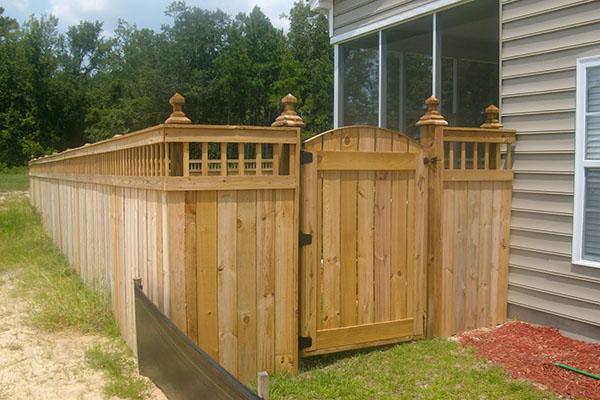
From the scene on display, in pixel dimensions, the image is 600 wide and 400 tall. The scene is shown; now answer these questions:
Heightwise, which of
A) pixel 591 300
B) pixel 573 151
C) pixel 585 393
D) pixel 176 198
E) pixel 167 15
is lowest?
pixel 585 393

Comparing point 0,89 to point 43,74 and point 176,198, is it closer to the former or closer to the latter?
point 43,74

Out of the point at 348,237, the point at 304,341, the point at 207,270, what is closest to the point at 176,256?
the point at 207,270

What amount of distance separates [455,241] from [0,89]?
38.0m

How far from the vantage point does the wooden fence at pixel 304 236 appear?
12.1 feet

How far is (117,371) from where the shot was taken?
4070mm

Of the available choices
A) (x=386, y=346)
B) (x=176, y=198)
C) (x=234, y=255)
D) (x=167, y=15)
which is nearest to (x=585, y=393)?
(x=386, y=346)

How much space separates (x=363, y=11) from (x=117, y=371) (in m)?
5.25

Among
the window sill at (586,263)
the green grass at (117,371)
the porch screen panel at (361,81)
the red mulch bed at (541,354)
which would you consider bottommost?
the green grass at (117,371)

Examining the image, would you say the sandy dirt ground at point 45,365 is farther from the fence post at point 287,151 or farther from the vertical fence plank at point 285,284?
the fence post at point 287,151

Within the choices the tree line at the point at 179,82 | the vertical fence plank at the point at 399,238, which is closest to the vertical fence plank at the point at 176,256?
the vertical fence plank at the point at 399,238

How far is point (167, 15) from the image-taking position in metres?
41.3

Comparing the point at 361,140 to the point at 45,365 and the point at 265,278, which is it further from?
the point at 45,365

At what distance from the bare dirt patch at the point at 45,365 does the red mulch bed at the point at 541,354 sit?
96.7 inches

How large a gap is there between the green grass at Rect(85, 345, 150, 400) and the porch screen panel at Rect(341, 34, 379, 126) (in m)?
4.49
